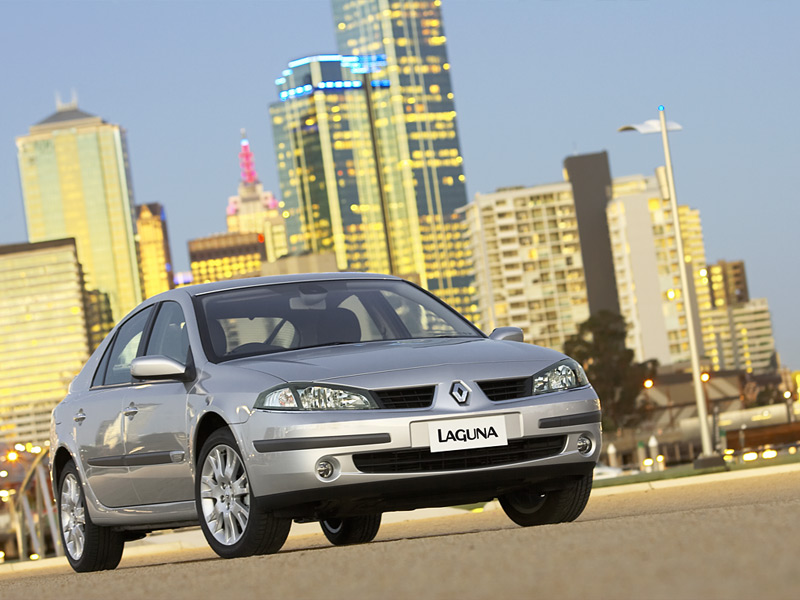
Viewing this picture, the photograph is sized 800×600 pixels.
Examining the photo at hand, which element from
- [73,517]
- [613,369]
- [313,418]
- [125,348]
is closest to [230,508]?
[313,418]

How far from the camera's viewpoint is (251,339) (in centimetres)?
839

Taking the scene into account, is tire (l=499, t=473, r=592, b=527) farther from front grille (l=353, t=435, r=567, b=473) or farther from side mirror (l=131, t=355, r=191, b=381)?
side mirror (l=131, t=355, r=191, b=381)

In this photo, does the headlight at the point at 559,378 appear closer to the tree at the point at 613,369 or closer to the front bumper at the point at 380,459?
the front bumper at the point at 380,459

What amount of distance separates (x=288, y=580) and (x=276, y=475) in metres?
1.48

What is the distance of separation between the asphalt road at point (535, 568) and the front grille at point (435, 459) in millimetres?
384

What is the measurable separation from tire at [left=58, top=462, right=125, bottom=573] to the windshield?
1690 millimetres

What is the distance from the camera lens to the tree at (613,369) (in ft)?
356

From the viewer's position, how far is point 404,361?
7.58 meters

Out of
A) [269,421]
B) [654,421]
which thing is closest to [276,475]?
[269,421]

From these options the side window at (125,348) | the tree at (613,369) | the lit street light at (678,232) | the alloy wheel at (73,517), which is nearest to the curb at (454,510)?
the alloy wheel at (73,517)

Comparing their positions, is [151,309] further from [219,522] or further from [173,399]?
[219,522]

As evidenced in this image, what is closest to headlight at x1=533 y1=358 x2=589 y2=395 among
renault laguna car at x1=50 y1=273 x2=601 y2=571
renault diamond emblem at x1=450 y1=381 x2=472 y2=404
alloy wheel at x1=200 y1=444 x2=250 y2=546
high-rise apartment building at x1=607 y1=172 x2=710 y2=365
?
renault laguna car at x1=50 y1=273 x2=601 y2=571

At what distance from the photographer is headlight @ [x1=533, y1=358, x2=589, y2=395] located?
25.4ft

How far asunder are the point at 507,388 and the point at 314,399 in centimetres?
104
